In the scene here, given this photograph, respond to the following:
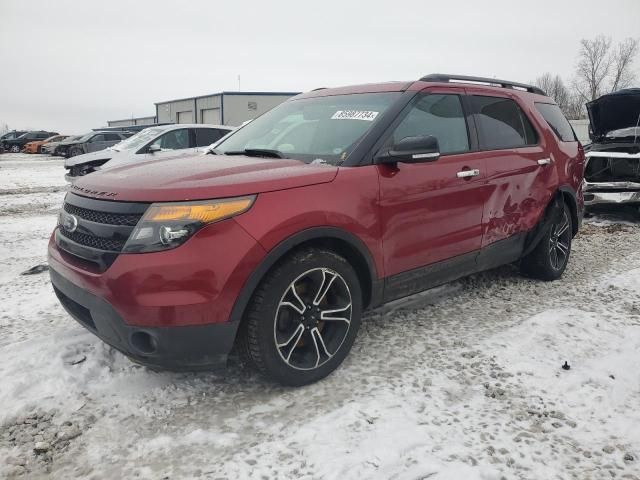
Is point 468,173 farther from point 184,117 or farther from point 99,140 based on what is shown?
point 184,117

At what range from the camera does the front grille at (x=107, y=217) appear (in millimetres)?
2447

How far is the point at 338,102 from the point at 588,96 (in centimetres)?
6300

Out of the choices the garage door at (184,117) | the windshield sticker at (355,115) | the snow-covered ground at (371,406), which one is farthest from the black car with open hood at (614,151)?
the garage door at (184,117)

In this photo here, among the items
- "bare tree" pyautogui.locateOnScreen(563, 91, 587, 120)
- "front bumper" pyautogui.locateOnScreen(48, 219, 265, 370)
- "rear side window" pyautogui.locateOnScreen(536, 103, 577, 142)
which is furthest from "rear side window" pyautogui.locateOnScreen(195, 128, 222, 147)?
"bare tree" pyautogui.locateOnScreen(563, 91, 587, 120)

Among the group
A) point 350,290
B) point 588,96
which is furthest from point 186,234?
point 588,96

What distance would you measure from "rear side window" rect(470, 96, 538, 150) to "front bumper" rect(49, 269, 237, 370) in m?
2.50

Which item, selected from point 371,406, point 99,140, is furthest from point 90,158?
point 99,140

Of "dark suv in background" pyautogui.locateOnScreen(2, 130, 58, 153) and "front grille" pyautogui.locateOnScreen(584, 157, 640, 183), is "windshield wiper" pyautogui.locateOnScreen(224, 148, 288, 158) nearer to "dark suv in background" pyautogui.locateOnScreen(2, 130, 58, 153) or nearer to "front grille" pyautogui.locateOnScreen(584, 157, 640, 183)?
"front grille" pyautogui.locateOnScreen(584, 157, 640, 183)

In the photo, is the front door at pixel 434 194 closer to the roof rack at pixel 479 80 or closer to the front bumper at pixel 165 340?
the roof rack at pixel 479 80

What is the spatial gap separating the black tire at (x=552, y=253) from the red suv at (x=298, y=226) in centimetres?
57

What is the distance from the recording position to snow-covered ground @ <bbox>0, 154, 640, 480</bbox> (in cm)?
221

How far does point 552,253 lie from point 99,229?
4000 millimetres

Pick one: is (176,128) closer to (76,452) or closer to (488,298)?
(488,298)

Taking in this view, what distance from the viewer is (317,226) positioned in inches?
107
